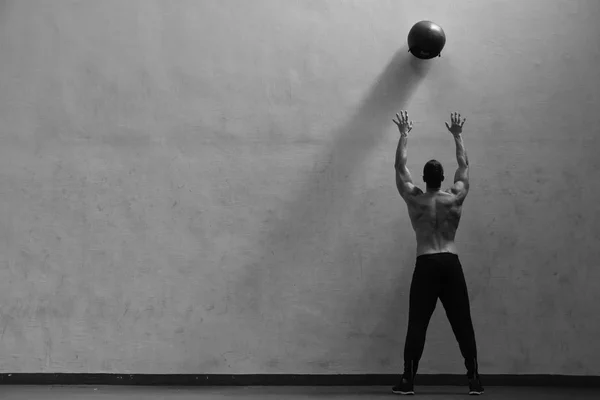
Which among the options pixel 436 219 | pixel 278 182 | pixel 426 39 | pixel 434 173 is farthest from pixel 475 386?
pixel 426 39

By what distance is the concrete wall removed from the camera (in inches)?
216

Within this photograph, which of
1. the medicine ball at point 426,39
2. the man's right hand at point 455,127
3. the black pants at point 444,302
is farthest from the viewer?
the medicine ball at point 426,39

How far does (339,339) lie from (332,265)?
605mm

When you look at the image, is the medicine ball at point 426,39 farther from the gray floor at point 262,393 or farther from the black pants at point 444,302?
the gray floor at point 262,393

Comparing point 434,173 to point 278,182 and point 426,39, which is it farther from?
point 278,182

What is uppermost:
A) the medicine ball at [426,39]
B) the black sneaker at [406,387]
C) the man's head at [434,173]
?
the medicine ball at [426,39]

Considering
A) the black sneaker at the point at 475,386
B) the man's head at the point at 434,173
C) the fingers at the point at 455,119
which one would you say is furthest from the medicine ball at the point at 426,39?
the black sneaker at the point at 475,386

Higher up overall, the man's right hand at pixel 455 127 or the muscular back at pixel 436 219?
the man's right hand at pixel 455 127

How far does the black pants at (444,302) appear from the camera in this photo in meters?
4.66

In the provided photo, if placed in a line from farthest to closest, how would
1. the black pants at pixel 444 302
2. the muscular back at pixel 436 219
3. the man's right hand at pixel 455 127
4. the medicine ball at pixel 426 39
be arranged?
the medicine ball at pixel 426 39, the man's right hand at pixel 455 127, the muscular back at pixel 436 219, the black pants at pixel 444 302

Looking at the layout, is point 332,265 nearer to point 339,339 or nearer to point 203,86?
point 339,339

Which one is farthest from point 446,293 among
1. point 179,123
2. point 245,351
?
point 179,123

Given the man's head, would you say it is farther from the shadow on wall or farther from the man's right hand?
the shadow on wall

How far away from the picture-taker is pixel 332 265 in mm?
5559
